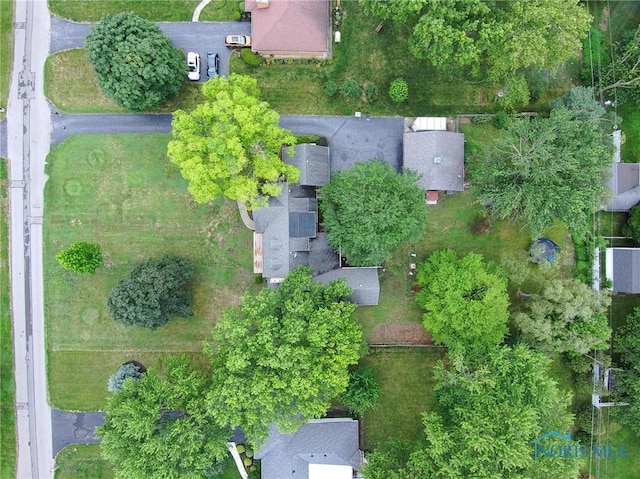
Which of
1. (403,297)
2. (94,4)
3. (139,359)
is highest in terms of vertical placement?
(94,4)

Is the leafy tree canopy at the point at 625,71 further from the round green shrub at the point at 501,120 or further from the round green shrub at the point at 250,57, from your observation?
the round green shrub at the point at 250,57

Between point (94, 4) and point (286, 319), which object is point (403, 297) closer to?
point (286, 319)

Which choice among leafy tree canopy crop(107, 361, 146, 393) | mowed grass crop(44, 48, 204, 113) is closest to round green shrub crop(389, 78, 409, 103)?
mowed grass crop(44, 48, 204, 113)

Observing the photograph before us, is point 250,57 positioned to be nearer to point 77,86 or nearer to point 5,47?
point 77,86

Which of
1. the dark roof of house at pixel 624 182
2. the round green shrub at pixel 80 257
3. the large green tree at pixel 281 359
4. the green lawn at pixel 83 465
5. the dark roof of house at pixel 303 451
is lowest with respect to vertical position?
the green lawn at pixel 83 465

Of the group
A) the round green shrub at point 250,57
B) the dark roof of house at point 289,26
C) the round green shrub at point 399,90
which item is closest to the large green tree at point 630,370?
the round green shrub at point 399,90

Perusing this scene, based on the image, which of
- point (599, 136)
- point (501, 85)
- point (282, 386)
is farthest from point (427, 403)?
point (501, 85)
